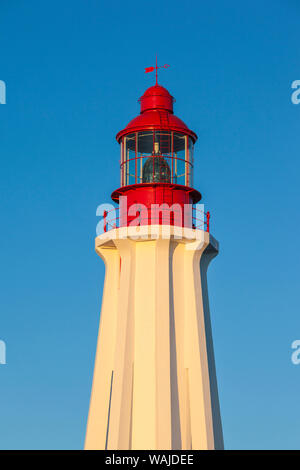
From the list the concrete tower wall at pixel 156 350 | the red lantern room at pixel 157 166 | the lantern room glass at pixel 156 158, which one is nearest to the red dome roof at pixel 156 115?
the red lantern room at pixel 157 166

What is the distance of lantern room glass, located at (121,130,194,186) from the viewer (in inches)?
2351

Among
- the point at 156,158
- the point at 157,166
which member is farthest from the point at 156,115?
the point at 157,166

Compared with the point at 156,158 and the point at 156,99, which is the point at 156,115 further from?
the point at 156,158

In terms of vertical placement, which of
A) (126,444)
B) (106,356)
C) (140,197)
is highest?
(140,197)

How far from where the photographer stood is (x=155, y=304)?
191 ft

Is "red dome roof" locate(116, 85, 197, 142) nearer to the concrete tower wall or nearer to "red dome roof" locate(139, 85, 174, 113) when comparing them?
"red dome roof" locate(139, 85, 174, 113)

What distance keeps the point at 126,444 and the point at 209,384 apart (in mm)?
3605

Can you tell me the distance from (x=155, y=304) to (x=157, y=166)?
16.3 feet

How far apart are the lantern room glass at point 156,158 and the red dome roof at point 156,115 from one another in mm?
235

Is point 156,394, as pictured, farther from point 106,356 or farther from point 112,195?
point 112,195

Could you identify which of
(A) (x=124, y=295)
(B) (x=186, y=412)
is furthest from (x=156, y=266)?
(B) (x=186, y=412)

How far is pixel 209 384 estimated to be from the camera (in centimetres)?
5856

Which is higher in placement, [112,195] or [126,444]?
[112,195]

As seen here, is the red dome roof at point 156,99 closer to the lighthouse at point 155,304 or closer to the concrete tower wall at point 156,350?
the lighthouse at point 155,304
